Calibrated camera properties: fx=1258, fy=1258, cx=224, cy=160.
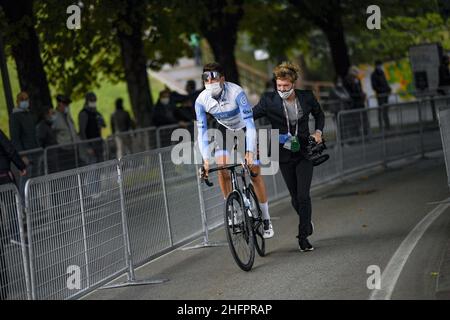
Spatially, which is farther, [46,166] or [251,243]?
[46,166]

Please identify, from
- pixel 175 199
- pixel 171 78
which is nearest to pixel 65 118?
pixel 175 199

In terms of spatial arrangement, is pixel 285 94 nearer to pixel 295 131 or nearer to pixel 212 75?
pixel 295 131

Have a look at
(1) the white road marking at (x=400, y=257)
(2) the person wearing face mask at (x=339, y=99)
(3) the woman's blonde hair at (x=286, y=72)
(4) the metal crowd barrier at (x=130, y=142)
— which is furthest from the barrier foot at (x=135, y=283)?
(2) the person wearing face mask at (x=339, y=99)

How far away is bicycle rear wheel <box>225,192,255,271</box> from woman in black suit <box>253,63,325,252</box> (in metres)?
0.96

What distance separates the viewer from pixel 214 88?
12875 millimetres

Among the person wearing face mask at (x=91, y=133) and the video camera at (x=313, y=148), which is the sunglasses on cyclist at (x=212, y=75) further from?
the person wearing face mask at (x=91, y=133)

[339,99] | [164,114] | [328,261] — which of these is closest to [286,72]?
[328,261]

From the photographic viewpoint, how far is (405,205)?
57.1 feet

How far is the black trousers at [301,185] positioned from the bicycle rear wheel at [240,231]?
954 mm

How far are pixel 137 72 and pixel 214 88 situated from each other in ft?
59.0

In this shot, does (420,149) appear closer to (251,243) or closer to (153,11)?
(153,11)

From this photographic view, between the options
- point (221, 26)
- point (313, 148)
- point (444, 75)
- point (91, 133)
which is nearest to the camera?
point (313, 148)
